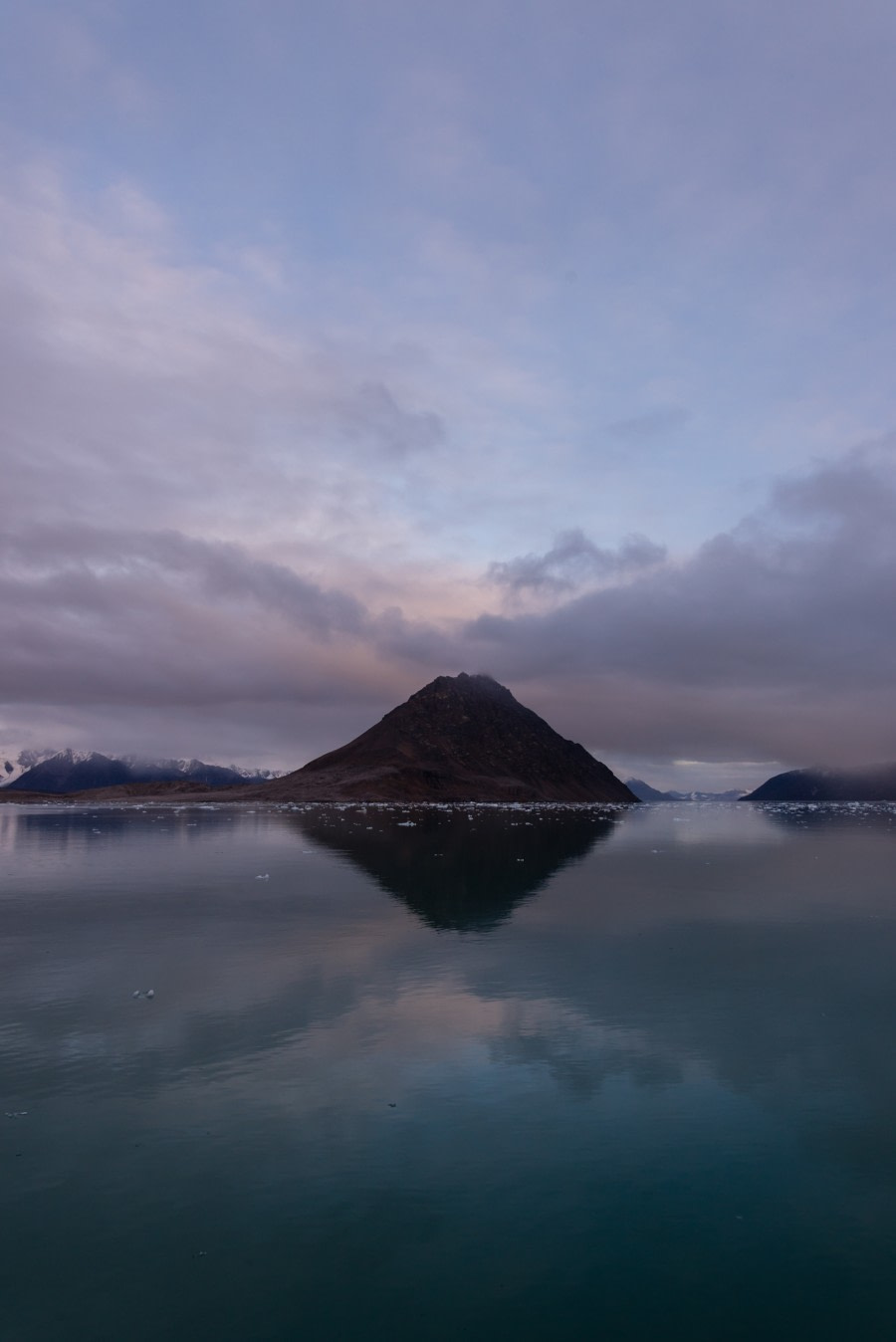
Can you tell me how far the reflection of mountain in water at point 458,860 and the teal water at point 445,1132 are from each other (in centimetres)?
407

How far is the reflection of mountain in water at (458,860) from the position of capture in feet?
87.5

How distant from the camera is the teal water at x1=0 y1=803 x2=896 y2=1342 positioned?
22.9ft

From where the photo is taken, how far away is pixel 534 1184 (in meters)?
8.75

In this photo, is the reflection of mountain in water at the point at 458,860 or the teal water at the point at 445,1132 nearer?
the teal water at the point at 445,1132

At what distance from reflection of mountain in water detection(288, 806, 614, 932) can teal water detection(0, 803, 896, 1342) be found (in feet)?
13.4

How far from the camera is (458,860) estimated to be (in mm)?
→ 41625

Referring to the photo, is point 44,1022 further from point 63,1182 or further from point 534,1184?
point 534,1184

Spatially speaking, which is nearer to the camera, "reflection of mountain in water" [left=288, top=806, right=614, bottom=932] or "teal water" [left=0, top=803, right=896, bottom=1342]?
"teal water" [left=0, top=803, right=896, bottom=1342]

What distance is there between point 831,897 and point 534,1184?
80.0ft

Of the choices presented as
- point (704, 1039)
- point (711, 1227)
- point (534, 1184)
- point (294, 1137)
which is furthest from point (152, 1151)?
point (704, 1039)

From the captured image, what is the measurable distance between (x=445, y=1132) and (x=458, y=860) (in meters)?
32.0

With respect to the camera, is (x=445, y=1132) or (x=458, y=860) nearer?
(x=445, y=1132)

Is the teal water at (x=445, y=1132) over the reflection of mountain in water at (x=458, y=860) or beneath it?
beneath

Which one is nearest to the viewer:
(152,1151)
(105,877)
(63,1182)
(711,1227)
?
(711,1227)
